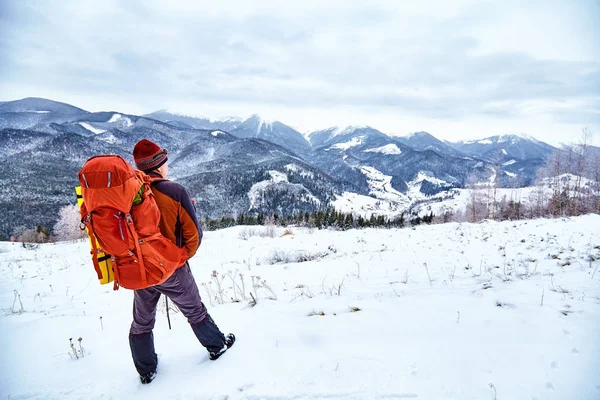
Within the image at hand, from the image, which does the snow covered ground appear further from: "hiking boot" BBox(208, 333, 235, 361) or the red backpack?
the red backpack

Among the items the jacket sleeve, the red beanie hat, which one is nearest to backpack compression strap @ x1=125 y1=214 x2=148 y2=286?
the jacket sleeve

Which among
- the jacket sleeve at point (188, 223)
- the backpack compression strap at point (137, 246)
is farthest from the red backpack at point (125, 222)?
the jacket sleeve at point (188, 223)

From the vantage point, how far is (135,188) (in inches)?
95.5

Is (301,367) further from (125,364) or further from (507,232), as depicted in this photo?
(507,232)

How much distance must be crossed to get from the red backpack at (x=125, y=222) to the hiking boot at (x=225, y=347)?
1.21 meters

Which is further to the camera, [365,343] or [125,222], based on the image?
[365,343]

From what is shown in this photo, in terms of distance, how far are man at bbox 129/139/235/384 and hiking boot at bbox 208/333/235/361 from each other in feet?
0.06

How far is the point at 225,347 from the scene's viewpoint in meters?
3.27

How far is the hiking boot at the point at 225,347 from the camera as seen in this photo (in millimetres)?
3162

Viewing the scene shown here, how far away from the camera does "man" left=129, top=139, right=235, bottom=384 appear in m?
2.86

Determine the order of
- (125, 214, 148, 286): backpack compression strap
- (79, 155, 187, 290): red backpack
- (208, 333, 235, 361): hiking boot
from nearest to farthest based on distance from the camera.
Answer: (79, 155, 187, 290): red backpack → (125, 214, 148, 286): backpack compression strap → (208, 333, 235, 361): hiking boot

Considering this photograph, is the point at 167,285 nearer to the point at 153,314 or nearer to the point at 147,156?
the point at 153,314

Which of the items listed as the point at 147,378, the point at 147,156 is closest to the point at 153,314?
the point at 147,378

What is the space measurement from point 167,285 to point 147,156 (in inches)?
58.1
